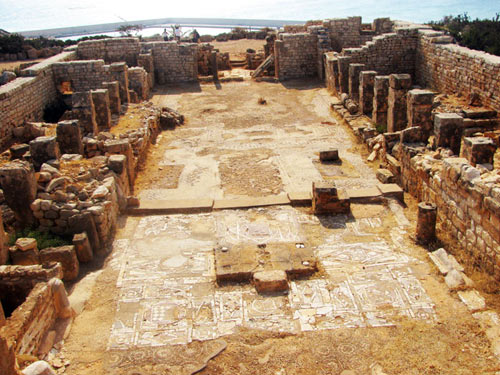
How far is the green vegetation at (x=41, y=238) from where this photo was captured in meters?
8.08

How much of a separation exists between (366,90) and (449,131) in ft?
20.2

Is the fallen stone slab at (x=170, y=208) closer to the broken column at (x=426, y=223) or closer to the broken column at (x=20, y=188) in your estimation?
the broken column at (x=20, y=188)

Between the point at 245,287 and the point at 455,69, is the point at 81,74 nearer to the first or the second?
the point at 455,69

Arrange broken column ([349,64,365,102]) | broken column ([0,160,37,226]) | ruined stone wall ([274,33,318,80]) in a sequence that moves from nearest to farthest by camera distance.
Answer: broken column ([0,160,37,226]) < broken column ([349,64,365,102]) < ruined stone wall ([274,33,318,80])

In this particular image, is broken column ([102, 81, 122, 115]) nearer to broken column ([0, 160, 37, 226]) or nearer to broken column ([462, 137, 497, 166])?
broken column ([0, 160, 37, 226])

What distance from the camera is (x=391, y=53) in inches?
788

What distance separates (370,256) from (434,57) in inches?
504

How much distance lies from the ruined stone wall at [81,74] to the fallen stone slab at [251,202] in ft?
37.4

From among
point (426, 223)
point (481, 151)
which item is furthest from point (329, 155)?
point (426, 223)

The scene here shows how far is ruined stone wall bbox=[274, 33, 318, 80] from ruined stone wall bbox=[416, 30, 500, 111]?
16.1ft

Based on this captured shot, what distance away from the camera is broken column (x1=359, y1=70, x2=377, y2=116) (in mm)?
15398

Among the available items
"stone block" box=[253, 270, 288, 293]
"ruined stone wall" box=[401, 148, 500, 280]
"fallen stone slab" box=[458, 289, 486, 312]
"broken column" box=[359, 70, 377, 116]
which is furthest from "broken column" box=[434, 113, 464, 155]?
"broken column" box=[359, 70, 377, 116]

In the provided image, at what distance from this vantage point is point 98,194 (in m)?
8.76

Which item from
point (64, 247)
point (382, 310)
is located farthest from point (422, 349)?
point (64, 247)
